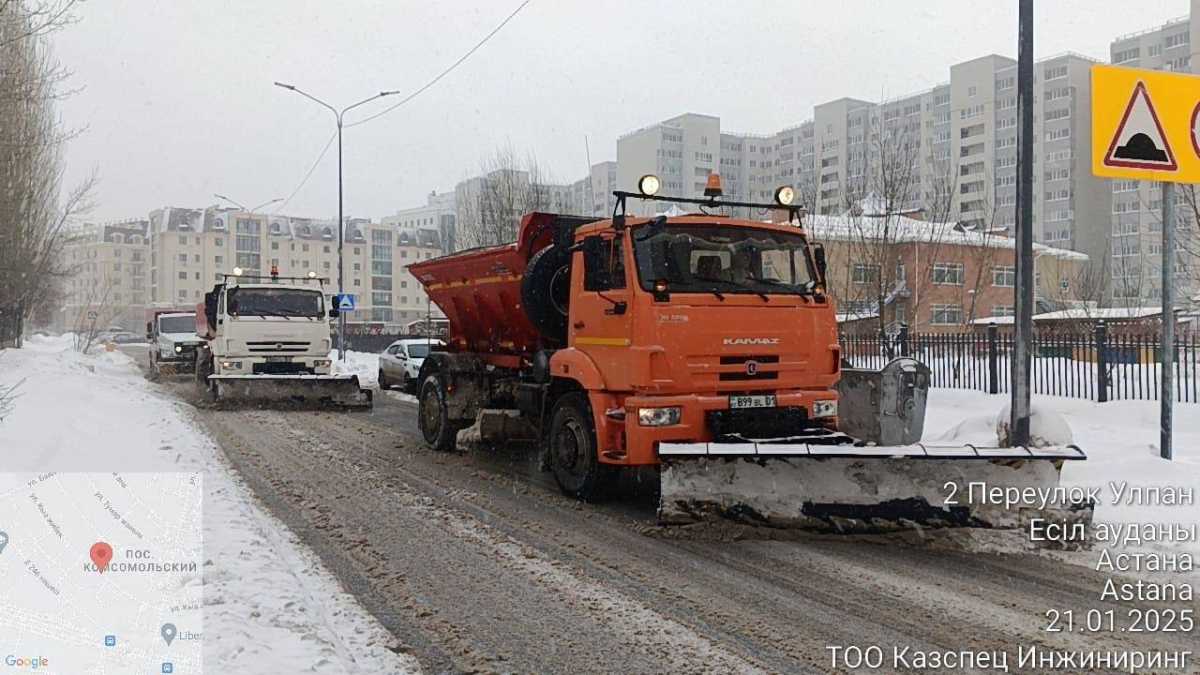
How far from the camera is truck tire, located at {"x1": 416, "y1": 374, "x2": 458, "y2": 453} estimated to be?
37.4ft

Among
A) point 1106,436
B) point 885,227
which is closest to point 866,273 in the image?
point 885,227

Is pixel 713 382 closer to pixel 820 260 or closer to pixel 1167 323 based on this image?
pixel 820 260

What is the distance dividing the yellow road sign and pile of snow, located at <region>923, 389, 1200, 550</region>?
2.46m

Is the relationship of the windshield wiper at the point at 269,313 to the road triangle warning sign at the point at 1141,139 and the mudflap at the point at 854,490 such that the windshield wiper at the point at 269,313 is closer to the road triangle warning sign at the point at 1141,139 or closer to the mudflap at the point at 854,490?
the mudflap at the point at 854,490

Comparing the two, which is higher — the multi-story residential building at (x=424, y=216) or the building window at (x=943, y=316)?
the multi-story residential building at (x=424, y=216)

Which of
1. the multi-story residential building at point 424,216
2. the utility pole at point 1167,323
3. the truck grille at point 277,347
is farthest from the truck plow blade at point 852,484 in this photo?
the multi-story residential building at point 424,216

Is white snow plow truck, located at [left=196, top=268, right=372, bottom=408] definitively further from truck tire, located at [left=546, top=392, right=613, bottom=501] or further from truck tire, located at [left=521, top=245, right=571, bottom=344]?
truck tire, located at [left=546, top=392, right=613, bottom=501]

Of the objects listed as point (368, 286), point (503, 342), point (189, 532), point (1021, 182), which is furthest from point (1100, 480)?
point (368, 286)

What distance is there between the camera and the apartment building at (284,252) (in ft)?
315

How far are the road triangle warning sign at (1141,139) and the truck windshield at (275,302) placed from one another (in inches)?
541

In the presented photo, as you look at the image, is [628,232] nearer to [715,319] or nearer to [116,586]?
[715,319]

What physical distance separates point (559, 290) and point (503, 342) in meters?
1.79

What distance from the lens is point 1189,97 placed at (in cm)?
858

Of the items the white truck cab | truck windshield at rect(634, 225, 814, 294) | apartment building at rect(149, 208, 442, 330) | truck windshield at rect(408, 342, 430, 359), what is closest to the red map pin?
truck windshield at rect(634, 225, 814, 294)
